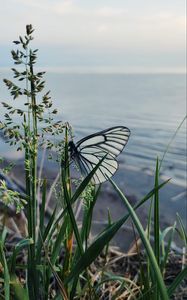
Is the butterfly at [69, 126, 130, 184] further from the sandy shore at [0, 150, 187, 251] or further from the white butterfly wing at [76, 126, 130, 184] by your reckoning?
the sandy shore at [0, 150, 187, 251]

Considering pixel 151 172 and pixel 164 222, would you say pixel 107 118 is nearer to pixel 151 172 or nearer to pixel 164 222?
pixel 151 172

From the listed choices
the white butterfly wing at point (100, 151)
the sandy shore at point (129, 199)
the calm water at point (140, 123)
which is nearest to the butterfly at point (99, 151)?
the white butterfly wing at point (100, 151)

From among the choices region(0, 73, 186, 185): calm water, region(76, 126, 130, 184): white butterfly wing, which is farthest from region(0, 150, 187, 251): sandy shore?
region(76, 126, 130, 184): white butterfly wing

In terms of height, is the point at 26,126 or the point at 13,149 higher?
the point at 26,126

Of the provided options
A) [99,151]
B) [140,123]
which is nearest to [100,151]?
[99,151]

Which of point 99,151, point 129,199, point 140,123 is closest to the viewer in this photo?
point 99,151

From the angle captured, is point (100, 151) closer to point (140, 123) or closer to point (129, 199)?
point (129, 199)

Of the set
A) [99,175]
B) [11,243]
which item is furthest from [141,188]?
[99,175]

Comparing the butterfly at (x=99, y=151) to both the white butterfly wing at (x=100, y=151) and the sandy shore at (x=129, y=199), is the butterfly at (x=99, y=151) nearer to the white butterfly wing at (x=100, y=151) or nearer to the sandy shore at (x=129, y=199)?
the white butterfly wing at (x=100, y=151)
